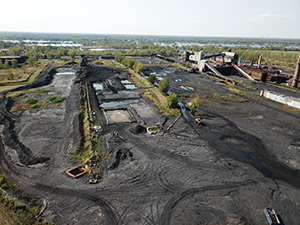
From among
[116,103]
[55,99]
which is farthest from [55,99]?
[116,103]

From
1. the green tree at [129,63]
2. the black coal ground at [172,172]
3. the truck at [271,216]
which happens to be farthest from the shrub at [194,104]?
the green tree at [129,63]

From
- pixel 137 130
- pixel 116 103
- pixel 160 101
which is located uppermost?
pixel 160 101

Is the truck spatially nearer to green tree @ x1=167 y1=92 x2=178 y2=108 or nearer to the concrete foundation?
green tree @ x1=167 y1=92 x2=178 y2=108

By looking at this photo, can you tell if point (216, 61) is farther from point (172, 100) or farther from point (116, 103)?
point (116, 103)

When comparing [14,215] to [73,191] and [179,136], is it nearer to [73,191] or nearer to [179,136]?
[73,191]

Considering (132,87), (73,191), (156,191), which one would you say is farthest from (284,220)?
(132,87)

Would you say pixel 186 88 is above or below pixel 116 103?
above
